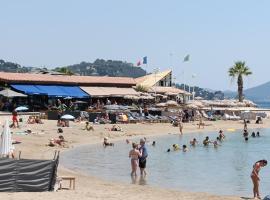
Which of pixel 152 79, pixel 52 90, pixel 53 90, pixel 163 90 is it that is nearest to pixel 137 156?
pixel 52 90

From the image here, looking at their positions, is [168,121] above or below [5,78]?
below

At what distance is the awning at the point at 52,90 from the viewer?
50.5 metres

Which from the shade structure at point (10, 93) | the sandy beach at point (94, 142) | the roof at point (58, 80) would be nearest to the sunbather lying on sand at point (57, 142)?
the sandy beach at point (94, 142)

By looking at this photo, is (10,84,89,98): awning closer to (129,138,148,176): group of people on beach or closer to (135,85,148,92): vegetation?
(135,85,148,92): vegetation

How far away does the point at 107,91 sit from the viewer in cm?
5809

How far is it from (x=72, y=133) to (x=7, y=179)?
22.8 meters

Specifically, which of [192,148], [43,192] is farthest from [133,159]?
[192,148]

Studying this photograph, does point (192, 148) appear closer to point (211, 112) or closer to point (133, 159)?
point (133, 159)

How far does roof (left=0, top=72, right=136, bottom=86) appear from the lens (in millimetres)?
51287

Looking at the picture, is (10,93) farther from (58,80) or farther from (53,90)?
(58,80)

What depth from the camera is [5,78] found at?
1988 inches

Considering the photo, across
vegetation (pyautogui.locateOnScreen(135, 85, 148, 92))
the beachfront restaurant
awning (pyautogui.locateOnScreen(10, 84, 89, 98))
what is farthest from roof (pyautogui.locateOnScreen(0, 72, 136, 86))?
vegetation (pyautogui.locateOnScreen(135, 85, 148, 92))

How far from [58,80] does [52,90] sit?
2.42 m

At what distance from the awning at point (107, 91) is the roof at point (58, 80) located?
2.81 feet
